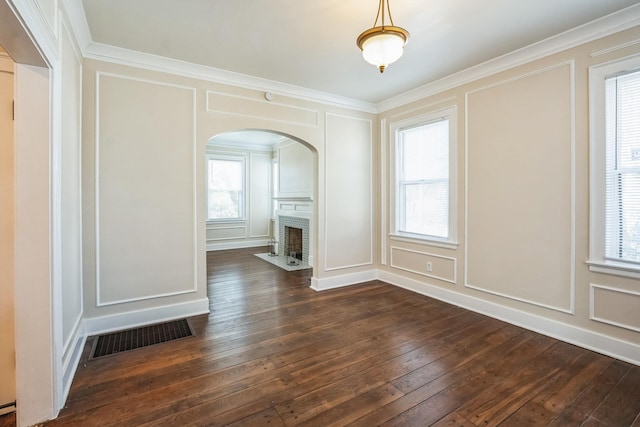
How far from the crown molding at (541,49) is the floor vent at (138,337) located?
4.07 meters

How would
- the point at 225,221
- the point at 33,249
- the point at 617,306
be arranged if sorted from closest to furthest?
1. the point at 33,249
2. the point at 617,306
3. the point at 225,221

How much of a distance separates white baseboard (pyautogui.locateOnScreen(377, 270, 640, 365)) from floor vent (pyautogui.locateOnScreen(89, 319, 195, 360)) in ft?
9.87

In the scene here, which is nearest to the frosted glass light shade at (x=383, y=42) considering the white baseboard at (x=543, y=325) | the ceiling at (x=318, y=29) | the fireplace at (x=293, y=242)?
the ceiling at (x=318, y=29)

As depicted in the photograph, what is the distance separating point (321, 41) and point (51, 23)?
199cm

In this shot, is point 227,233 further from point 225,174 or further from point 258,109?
point 258,109

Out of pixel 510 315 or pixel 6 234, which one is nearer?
pixel 6 234

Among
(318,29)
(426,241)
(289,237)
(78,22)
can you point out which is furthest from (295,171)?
(78,22)

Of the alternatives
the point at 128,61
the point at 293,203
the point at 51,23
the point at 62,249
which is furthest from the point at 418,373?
the point at 293,203

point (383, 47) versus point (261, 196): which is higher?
point (383, 47)

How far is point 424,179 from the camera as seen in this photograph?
4102 mm

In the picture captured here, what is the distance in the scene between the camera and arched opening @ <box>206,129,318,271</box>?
6184 millimetres

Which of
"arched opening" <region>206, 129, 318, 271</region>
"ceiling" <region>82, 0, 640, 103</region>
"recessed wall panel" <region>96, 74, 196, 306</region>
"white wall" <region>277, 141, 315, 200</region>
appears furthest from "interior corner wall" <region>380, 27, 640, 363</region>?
"recessed wall panel" <region>96, 74, 196, 306</region>

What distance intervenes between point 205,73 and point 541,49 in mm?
3503

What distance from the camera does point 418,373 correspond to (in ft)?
7.34
